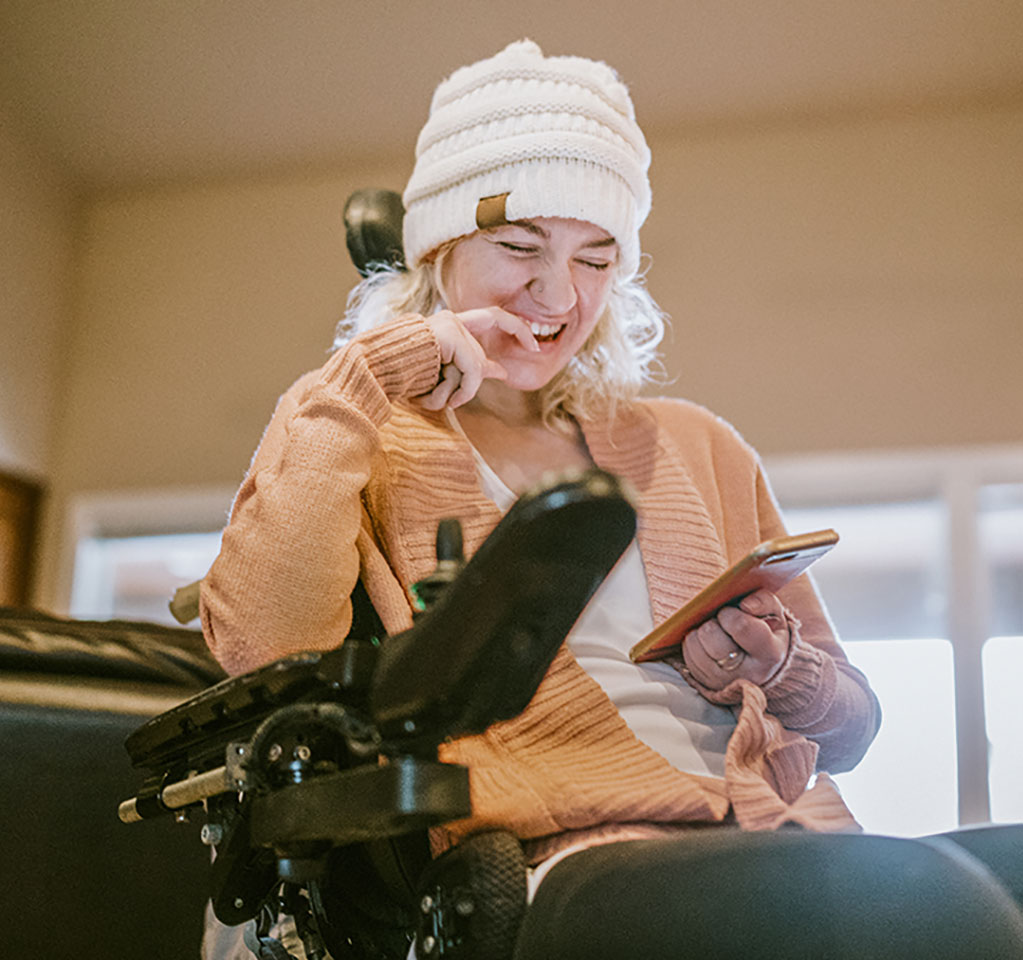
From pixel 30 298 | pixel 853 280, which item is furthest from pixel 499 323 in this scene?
pixel 30 298

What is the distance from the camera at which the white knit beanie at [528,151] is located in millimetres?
1229

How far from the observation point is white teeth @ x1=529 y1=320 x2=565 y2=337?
4.10ft

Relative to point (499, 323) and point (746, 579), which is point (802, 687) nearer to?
point (746, 579)

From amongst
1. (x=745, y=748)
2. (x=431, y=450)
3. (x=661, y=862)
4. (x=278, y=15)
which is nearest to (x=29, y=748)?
(x=431, y=450)

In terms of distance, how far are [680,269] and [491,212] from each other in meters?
2.71

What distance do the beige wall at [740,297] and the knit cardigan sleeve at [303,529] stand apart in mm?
2898

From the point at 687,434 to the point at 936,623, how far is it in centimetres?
252

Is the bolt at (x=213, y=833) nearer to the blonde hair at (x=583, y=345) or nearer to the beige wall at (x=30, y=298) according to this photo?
the blonde hair at (x=583, y=345)

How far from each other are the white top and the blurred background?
2.25 meters

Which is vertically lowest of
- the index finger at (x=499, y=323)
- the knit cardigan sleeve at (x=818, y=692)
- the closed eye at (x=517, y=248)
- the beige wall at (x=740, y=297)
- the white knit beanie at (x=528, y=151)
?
the knit cardigan sleeve at (x=818, y=692)

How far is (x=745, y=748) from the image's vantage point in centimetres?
101

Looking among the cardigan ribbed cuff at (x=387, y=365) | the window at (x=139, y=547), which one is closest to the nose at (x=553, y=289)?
the cardigan ribbed cuff at (x=387, y=365)

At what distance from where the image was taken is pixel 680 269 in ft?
12.6

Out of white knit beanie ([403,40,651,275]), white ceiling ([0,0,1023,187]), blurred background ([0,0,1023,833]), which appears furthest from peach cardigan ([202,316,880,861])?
white ceiling ([0,0,1023,187])
